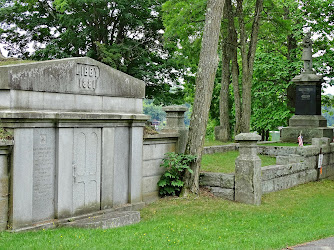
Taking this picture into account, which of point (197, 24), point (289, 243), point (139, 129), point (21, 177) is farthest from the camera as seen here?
point (197, 24)

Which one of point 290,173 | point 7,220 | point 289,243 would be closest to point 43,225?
point 7,220

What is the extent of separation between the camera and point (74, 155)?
28.5ft

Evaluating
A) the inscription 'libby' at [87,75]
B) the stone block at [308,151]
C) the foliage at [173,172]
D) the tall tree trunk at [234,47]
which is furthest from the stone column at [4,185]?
the tall tree trunk at [234,47]

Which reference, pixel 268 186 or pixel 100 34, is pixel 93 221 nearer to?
pixel 268 186

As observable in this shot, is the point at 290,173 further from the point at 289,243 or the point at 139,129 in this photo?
the point at 289,243

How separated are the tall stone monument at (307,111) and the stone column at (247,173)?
9.33 meters

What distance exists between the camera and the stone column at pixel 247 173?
35.9 feet

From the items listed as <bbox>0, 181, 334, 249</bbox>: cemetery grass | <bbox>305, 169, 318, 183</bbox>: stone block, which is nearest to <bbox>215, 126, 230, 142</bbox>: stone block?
<bbox>305, 169, 318, 183</bbox>: stone block

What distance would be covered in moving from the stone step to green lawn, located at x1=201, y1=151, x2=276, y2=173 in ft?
14.5

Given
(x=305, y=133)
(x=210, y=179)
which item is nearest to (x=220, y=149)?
(x=305, y=133)

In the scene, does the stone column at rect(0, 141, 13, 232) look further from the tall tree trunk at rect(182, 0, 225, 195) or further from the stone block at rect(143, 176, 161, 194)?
the tall tree trunk at rect(182, 0, 225, 195)

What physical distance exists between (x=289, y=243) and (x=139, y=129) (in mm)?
4379

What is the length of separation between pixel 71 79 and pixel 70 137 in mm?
1116

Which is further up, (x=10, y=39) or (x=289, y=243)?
(x=10, y=39)
